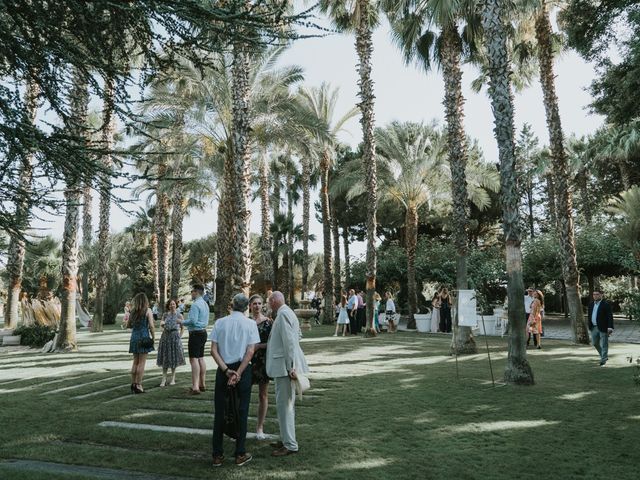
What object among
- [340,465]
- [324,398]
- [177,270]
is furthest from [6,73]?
[177,270]

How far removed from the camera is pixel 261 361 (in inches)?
254

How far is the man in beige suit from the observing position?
5430 mm

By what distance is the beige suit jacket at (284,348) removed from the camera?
5516mm

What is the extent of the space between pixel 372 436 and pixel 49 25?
5822mm

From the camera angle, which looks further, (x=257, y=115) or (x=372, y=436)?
(x=257, y=115)

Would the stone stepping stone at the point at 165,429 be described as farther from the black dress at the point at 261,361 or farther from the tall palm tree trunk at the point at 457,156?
the tall palm tree trunk at the point at 457,156

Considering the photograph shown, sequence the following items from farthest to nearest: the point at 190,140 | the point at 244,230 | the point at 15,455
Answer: the point at 190,140
the point at 244,230
the point at 15,455

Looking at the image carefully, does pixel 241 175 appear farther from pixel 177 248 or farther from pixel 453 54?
pixel 177 248

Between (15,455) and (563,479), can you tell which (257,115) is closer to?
(15,455)

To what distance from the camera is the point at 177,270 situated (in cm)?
3072

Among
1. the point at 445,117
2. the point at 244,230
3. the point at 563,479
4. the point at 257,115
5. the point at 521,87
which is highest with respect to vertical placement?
the point at 521,87

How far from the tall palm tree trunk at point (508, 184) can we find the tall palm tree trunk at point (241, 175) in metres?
6.17

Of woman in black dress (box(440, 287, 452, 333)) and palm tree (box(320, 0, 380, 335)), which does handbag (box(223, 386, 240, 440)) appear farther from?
woman in black dress (box(440, 287, 452, 333))

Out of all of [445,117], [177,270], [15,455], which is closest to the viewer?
[15,455]
